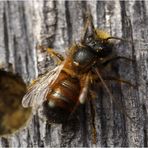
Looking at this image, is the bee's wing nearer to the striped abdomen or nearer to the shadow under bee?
A: the striped abdomen

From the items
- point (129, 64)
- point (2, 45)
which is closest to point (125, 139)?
point (129, 64)

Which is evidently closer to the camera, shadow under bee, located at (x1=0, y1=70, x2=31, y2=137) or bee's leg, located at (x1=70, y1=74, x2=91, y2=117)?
bee's leg, located at (x1=70, y1=74, x2=91, y2=117)

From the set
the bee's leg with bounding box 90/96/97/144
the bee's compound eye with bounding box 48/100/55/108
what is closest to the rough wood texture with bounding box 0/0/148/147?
the bee's leg with bounding box 90/96/97/144

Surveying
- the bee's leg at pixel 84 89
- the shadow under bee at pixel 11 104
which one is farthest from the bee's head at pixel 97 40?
the shadow under bee at pixel 11 104

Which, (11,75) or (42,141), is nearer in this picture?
(42,141)

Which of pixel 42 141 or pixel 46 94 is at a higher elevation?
pixel 46 94

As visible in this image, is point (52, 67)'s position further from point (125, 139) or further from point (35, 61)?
point (125, 139)
